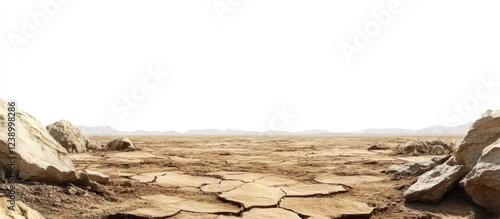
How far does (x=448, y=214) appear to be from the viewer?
9.00 feet

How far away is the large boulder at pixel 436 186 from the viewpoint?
9.71ft

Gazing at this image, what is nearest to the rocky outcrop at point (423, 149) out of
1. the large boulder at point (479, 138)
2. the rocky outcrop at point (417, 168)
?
the rocky outcrop at point (417, 168)

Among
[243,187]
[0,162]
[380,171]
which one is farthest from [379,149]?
[0,162]

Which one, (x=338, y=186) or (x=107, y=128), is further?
(x=107, y=128)

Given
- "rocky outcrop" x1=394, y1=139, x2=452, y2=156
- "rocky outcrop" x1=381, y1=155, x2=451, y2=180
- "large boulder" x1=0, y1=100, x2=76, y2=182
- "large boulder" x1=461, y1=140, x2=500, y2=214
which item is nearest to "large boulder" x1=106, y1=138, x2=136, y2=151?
"large boulder" x1=0, y1=100, x2=76, y2=182

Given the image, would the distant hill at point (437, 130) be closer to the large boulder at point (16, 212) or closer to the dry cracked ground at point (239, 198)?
the dry cracked ground at point (239, 198)

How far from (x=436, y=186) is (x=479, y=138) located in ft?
2.02

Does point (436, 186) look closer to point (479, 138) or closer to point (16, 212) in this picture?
point (479, 138)

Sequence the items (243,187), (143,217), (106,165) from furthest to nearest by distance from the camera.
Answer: (106,165)
(243,187)
(143,217)

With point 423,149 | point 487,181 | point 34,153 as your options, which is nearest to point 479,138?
point 487,181

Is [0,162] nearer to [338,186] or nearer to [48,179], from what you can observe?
[48,179]

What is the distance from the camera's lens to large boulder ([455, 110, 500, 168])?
3137 mm

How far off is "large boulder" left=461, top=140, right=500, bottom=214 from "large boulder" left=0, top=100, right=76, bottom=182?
9.99 feet

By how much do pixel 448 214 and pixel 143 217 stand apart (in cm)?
215
